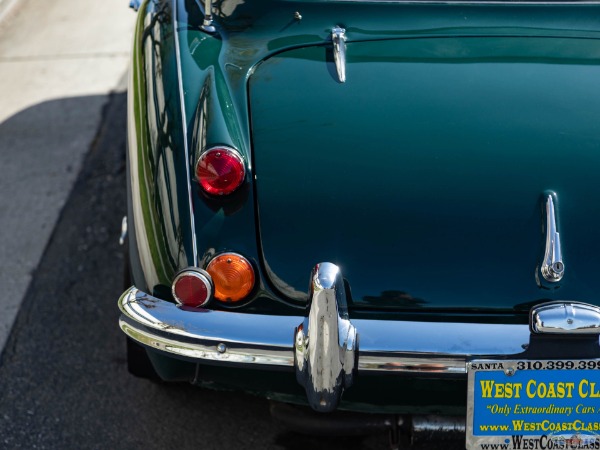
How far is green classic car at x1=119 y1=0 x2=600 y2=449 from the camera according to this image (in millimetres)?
2320

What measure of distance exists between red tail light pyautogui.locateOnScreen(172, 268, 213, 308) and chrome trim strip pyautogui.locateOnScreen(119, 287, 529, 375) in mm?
27

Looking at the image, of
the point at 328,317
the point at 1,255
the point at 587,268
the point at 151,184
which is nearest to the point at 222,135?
the point at 151,184

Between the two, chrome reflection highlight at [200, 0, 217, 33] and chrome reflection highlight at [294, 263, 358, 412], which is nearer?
chrome reflection highlight at [294, 263, 358, 412]

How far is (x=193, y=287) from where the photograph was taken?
2422mm

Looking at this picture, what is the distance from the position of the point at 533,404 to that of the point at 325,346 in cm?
55

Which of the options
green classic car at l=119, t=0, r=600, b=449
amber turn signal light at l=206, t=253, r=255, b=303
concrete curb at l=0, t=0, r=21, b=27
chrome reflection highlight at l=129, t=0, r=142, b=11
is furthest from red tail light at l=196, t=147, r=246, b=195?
concrete curb at l=0, t=0, r=21, b=27

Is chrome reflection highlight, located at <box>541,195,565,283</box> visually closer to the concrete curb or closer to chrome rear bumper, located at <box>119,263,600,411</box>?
chrome rear bumper, located at <box>119,263,600,411</box>

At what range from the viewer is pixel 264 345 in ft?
7.71

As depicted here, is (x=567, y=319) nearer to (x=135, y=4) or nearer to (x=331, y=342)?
(x=331, y=342)

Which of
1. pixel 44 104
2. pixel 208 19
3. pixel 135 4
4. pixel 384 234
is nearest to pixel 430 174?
pixel 384 234

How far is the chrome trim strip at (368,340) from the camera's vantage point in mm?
2309

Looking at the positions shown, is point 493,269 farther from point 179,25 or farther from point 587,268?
point 179,25

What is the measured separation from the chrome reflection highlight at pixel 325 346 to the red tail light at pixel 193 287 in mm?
267

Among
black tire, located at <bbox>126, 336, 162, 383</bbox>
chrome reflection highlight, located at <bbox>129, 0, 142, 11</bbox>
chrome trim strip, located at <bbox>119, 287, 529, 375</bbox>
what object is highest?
chrome reflection highlight, located at <bbox>129, 0, 142, 11</bbox>
